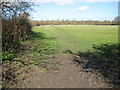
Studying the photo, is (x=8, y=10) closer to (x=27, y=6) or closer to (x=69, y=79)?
(x=27, y=6)

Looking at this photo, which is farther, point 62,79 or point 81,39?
point 81,39

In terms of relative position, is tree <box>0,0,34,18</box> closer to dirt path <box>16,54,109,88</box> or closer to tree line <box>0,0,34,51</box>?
tree line <box>0,0,34,51</box>

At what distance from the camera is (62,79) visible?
502 centimetres

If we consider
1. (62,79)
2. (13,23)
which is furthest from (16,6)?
(62,79)

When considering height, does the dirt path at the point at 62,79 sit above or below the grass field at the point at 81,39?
below

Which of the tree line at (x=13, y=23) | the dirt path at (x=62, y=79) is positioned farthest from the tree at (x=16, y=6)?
the dirt path at (x=62, y=79)

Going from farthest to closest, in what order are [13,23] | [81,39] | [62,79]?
[81,39] < [13,23] < [62,79]

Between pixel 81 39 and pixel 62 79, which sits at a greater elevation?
pixel 81 39

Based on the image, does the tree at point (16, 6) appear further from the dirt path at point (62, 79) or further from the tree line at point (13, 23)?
the dirt path at point (62, 79)

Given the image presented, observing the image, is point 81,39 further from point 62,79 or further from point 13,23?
point 62,79

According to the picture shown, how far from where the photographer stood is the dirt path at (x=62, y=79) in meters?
4.54

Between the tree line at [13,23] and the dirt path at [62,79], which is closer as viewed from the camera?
the dirt path at [62,79]

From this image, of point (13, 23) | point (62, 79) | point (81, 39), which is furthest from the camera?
point (81, 39)

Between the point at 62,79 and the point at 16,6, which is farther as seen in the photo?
the point at 16,6
